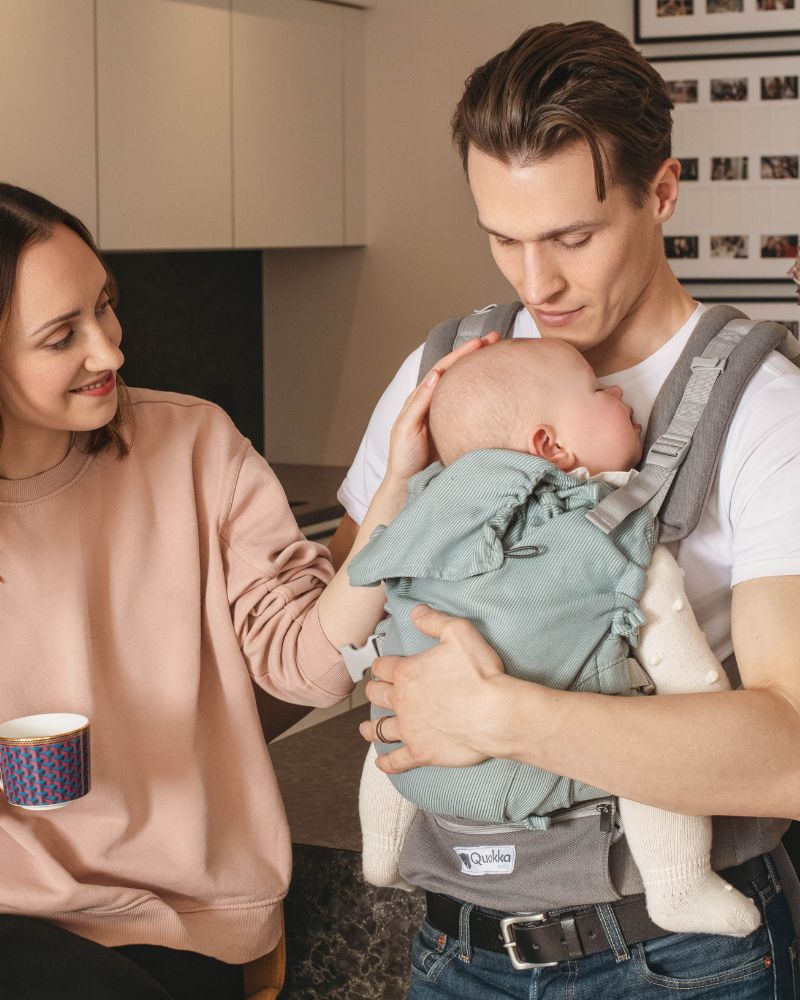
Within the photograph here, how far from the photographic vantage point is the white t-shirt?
1.10 meters

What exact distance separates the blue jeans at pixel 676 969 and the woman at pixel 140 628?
38 centimetres

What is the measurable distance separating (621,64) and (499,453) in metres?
0.38

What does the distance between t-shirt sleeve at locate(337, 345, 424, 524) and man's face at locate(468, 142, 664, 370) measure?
214 mm

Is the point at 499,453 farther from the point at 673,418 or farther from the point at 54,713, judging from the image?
the point at 54,713

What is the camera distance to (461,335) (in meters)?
1.38

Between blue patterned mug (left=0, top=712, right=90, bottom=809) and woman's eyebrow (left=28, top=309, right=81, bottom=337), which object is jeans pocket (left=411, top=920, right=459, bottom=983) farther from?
woman's eyebrow (left=28, top=309, right=81, bottom=337)

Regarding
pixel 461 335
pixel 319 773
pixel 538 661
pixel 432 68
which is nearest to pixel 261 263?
pixel 432 68

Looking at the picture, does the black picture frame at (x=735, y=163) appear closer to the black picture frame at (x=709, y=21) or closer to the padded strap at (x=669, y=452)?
the black picture frame at (x=709, y=21)

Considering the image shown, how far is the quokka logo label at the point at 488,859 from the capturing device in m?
1.21

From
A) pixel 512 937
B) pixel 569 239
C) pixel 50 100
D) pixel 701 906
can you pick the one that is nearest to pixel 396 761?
pixel 512 937

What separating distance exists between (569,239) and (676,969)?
0.67 m

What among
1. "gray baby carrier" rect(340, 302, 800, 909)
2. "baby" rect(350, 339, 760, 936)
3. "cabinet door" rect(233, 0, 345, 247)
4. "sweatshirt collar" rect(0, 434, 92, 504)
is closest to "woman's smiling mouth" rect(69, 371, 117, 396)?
"sweatshirt collar" rect(0, 434, 92, 504)

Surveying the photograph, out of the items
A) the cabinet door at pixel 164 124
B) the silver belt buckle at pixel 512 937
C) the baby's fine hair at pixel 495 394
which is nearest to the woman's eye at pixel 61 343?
the baby's fine hair at pixel 495 394

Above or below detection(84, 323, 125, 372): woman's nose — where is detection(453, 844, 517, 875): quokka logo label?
below
